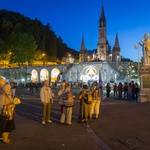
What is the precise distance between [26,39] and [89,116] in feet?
220

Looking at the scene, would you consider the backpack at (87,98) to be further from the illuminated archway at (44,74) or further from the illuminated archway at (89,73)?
the illuminated archway at (44,74)

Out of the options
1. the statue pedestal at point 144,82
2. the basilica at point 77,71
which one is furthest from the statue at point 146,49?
the basilica at point 77,71

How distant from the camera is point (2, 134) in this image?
6.61 m

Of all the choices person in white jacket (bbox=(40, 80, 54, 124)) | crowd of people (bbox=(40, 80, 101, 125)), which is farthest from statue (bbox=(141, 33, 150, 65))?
person in white jacket (bbox=(40, 80, 54, 124))

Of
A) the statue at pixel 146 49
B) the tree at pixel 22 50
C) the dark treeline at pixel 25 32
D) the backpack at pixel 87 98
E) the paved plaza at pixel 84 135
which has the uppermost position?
the dark treeline at pixel 25 32

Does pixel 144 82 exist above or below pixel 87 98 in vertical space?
above

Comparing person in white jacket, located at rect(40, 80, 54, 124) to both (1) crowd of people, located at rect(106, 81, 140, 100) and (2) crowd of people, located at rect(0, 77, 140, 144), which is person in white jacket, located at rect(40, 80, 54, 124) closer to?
(2) crowd of people, located at rect(0, 77, 140, 144)

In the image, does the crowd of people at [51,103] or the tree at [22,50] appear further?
the tree at [22,50]

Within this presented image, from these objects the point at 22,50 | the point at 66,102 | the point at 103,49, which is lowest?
the point at 66,102

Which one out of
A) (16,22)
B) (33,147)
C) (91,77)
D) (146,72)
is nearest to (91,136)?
(33,147)

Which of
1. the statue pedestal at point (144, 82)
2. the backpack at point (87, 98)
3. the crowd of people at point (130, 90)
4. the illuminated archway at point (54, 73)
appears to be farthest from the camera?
the illuminated archway at point (54, 73)

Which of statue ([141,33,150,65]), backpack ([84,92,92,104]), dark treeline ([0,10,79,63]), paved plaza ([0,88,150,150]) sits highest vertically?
dark treeline ([0,10,79,63])

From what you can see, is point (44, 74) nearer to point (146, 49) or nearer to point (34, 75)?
point (34, 75)

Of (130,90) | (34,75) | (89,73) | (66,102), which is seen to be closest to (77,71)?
(89,73)
